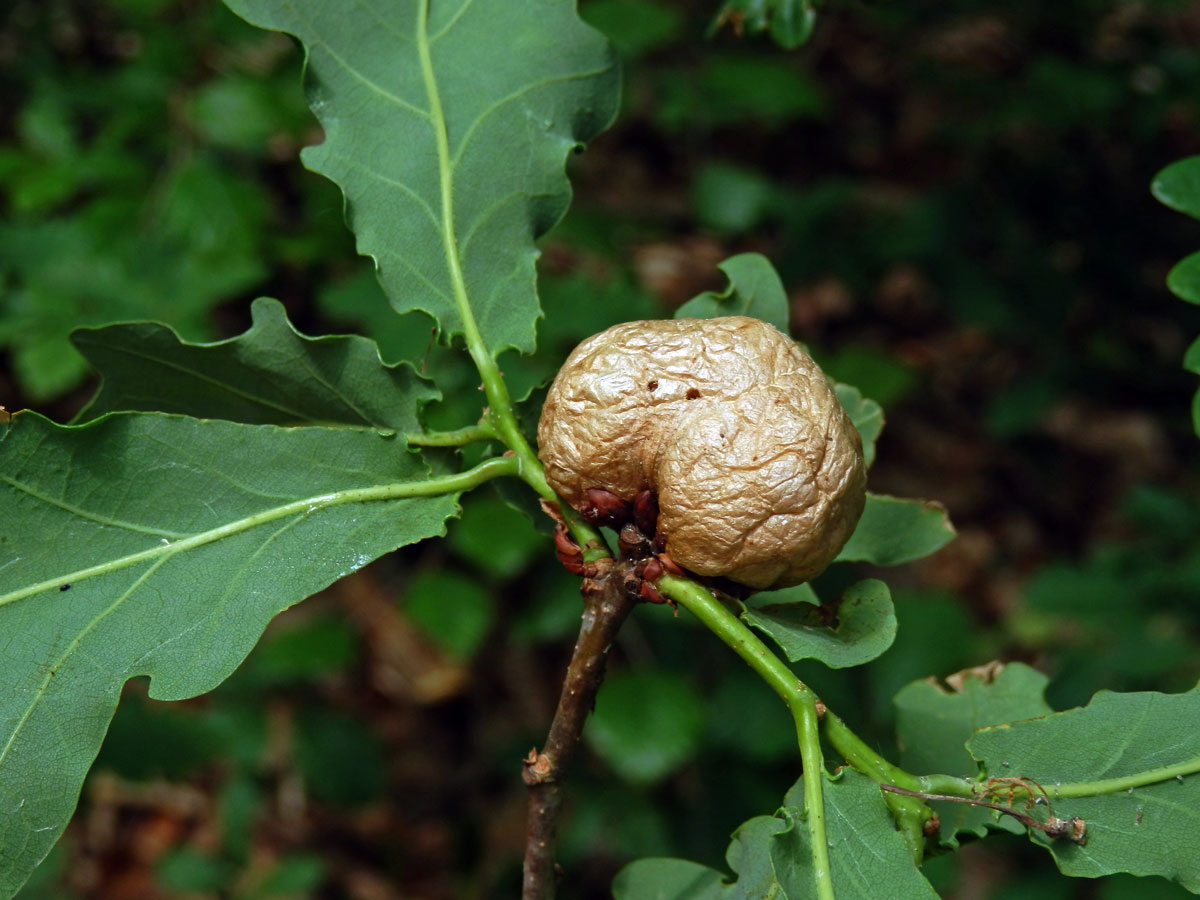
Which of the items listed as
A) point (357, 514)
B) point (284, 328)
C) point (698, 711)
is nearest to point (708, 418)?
point (357, 514)

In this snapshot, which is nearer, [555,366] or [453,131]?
[453,131]

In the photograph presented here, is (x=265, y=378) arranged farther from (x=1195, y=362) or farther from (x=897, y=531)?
(x=1195, y=362)

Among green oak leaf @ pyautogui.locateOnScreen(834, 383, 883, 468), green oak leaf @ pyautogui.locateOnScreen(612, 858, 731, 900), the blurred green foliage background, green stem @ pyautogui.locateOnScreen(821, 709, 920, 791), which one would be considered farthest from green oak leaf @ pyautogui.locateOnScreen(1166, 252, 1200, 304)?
the blurred green foliage background

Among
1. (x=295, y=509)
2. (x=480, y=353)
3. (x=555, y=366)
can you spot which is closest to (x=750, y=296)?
(x=480, y=353)

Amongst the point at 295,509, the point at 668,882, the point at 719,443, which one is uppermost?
the point at 719,443

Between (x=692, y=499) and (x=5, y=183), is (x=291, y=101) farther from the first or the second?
(x=692, y=499)

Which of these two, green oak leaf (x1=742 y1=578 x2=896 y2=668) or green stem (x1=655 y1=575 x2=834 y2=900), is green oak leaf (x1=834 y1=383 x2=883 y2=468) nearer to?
green oak leaf (x1=742 y1=578 x2=896 y2=668)
